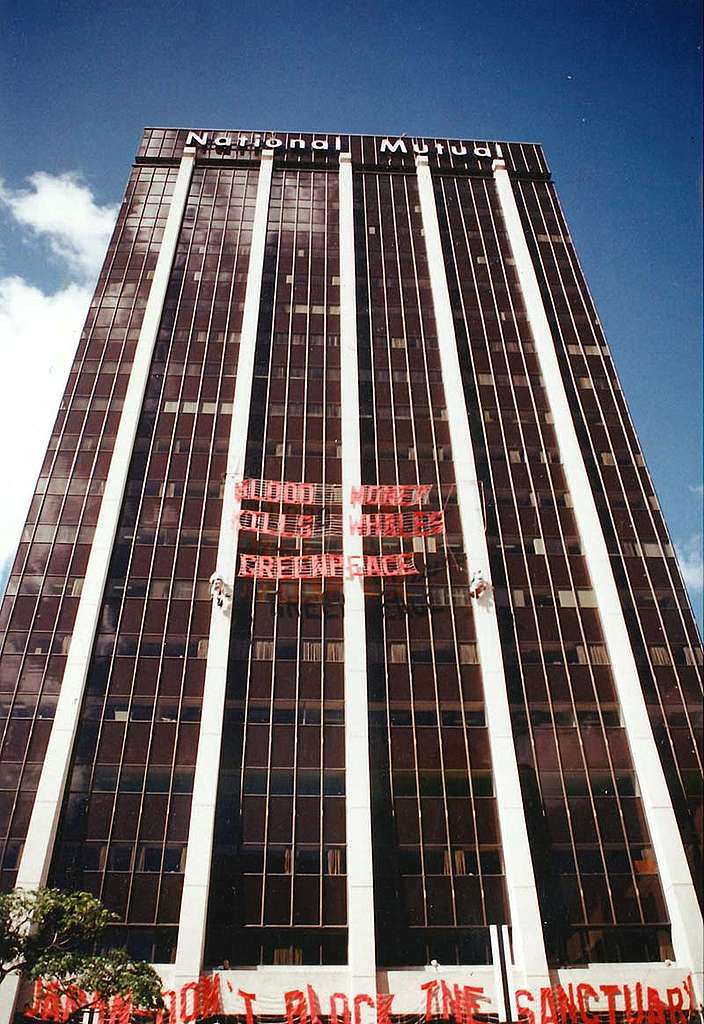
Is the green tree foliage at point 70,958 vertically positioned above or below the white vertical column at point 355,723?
below

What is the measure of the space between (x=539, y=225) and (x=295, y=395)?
36310 millimetres

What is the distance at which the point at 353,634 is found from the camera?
151 feet

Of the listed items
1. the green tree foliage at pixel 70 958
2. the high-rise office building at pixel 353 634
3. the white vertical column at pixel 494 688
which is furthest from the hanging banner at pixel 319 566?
the green tree foliage at pixel 70 958

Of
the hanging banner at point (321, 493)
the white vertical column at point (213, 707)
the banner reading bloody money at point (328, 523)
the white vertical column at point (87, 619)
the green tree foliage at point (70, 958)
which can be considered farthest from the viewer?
the hanging banner at point (321, 493)

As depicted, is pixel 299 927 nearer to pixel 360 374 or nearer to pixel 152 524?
pixel 152 524

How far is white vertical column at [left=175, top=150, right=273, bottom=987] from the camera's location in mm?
35875

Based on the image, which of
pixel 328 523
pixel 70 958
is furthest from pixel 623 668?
pixel 70 958

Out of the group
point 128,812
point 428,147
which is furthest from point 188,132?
point 128,812

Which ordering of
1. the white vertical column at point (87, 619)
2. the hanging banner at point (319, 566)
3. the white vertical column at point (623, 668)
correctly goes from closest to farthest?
the white vertical column at point (623, 668), the white vertical column at point (87, 619), the hanging banner at point (319, 566)

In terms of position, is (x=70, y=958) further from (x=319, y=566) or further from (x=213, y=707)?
(x=319, y=566)

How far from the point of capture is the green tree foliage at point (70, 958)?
28578 millimetres

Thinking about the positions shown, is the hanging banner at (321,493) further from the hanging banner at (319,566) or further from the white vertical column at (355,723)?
the hanging banner at (319,566)

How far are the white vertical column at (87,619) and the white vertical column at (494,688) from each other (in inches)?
1033

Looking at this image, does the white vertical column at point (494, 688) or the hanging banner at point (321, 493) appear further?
the hanging banner at point (321, 493)
